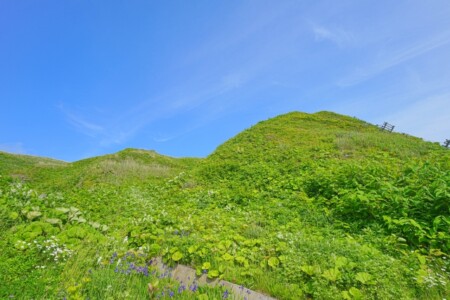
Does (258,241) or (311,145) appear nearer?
(258,241)

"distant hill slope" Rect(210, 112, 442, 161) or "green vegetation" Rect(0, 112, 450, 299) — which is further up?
"distant hill slope" Rect(210, 112, 442, 161)

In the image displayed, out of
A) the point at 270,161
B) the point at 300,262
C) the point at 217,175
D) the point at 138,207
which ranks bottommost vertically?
the point at 138,207

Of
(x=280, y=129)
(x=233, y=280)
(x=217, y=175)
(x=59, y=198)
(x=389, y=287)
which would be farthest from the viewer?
(x=280, y=129)

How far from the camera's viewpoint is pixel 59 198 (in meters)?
9.14

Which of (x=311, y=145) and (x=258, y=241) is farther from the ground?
(x=311, y=145)

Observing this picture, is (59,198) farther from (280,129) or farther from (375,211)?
(280,129)

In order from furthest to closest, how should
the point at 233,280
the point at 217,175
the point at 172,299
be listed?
the point at 217,175 → the point at 233,280 → the point at 172,299

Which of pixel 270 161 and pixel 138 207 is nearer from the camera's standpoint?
pixel 138 207

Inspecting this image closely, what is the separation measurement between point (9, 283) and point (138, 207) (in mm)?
6423

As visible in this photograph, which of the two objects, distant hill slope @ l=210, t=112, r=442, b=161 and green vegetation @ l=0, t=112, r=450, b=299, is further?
distant hill slope @ l=210, t=112, r=442, b=161

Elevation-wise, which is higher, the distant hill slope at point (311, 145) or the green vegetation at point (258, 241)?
the distant hill slope at point (311, 145)

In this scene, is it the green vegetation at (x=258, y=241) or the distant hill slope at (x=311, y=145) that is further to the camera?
the distant hill slope at (x=311, y=145)

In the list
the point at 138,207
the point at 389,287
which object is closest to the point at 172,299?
the point at 389,287

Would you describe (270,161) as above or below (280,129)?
below
